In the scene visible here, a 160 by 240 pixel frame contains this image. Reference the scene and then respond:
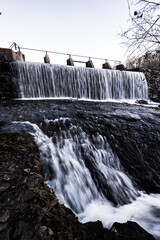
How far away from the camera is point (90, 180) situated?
2793mm

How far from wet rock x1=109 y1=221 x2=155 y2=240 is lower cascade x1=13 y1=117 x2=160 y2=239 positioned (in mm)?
714

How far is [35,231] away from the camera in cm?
100

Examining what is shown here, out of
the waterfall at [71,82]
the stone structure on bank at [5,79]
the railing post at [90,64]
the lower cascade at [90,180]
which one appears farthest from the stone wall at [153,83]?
the lower cascade at [90,180]

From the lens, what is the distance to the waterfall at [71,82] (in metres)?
9.27

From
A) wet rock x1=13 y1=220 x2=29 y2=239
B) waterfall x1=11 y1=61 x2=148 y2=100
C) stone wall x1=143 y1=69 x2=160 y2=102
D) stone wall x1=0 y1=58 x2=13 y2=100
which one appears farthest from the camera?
stone wall x1=143 y1=69 x2=160 y2=102

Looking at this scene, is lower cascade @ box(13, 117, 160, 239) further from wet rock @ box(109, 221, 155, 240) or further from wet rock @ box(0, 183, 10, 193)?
wet rock @ box(0, 183, 10, 193)

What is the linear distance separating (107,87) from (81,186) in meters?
11.1

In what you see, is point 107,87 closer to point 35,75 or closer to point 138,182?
point 35,75

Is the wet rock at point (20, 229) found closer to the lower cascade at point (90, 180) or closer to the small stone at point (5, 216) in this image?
the small stone at point (5, 216)

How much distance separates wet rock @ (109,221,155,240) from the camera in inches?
53.4

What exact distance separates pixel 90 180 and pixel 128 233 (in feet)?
4.69

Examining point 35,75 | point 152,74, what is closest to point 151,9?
point 35,75

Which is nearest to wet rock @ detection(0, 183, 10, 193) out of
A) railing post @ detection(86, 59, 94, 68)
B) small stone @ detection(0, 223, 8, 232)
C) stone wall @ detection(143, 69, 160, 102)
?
small stone @ detection(0, 223, 8, 232)

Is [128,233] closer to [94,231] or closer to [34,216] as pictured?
[94,231]
